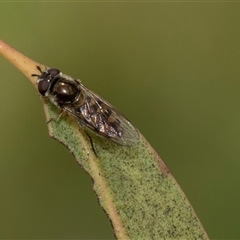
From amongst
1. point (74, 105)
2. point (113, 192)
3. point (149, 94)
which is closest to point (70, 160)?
point (149, 94)

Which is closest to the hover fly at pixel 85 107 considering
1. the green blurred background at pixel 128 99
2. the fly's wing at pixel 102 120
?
the fly's wing at pixel 102 120

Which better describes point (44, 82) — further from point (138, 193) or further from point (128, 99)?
point (128, 99)

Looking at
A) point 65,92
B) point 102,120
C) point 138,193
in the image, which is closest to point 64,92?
point 65,92

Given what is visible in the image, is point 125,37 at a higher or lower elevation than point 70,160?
higher

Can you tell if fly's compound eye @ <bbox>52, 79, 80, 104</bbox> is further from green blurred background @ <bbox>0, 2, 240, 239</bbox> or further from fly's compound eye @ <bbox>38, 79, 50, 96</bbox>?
green blurred background @ <bbox>0, 2, 240, 239</bbox>

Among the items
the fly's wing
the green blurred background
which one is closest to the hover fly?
the fly's wing

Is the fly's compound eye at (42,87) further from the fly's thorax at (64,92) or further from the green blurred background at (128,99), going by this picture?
the green blurred background at (128,99)

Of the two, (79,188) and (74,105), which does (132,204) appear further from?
(79,188)
